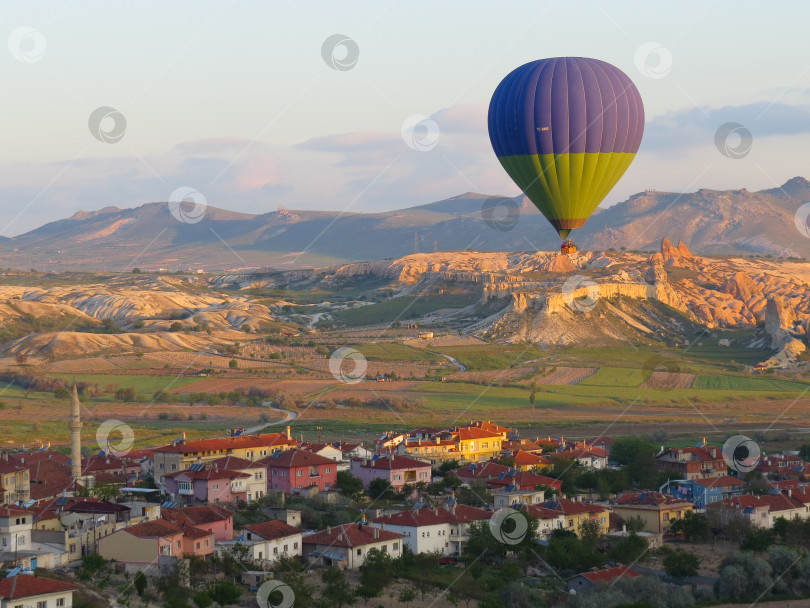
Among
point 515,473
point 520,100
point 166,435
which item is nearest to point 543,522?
point 515,473

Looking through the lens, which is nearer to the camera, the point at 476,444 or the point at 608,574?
the point at 608,574

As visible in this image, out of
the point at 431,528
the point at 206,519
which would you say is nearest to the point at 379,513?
the point at 431,528

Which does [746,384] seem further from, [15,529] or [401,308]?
[15,529]

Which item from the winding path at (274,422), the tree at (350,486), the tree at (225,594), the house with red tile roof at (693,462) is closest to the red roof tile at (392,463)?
the tree at (350,486)

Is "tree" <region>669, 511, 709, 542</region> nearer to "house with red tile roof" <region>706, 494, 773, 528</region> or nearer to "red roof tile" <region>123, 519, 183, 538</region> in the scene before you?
"house with red tile roof" <region>706, 494, 773, 528</region>

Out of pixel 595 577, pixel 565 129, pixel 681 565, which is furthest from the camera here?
pixel 565 129

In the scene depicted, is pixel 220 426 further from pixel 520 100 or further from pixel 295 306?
pixel 295 306

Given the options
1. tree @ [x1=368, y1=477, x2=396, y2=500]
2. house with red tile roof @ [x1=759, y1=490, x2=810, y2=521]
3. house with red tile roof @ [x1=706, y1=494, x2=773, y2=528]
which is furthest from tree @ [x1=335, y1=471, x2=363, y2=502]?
house with red tile roof @ [x1=759, y1=490, x2=810, y2=521]

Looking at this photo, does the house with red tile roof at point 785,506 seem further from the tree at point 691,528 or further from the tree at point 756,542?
the tree at point 756,542
